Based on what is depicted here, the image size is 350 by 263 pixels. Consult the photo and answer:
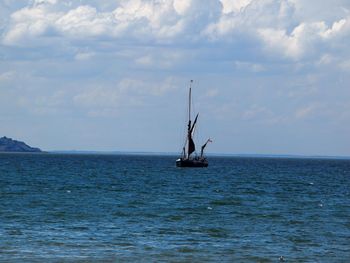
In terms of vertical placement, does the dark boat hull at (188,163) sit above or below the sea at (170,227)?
above

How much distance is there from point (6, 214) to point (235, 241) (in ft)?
63.6

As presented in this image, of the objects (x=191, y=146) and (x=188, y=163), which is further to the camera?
(x=188, y=163)

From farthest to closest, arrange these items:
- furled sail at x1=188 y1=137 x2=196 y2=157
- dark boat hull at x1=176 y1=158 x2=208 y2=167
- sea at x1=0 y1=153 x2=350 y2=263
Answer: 1. dark boat hull at x1=176 y1=158 x2=208 y2=167
2. furled sail at x1=188 y1=137 x2=196 y2=157
3. sea at x1=0 y1=153 x2=350 y2=263

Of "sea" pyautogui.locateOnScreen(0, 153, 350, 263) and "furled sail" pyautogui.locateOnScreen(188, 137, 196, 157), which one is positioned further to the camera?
"furled sail" pyautogui.locateOnScreen(188, 137, 196, 157)

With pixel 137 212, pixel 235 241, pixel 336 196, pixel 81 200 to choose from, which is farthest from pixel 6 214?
pixel 336 196

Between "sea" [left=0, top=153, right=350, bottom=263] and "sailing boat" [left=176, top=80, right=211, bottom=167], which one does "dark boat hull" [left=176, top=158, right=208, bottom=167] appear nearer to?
"sailing boat" [left=176, top=80, right=211, bottom=167]

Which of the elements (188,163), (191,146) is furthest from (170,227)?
(188,163)

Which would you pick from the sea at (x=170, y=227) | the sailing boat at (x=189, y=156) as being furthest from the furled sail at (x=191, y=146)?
the sea at (x=170, y=227)

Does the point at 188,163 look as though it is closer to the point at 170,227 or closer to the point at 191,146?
the point at 191,146

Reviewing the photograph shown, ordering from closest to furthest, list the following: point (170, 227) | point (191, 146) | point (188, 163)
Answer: point (170, 227) < point (191, 146) < point (188, 163)

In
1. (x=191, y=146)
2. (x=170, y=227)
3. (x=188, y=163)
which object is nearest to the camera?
(x=170, y=227)

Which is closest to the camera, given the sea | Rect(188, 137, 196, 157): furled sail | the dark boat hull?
the sea

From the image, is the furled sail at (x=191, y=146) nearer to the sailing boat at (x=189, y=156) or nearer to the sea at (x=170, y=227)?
the sailing boat at (x=189, y=156)

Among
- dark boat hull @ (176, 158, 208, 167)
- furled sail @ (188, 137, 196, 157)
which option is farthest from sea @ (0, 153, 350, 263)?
dark boat hull @ (176, 158, 208, 167)
